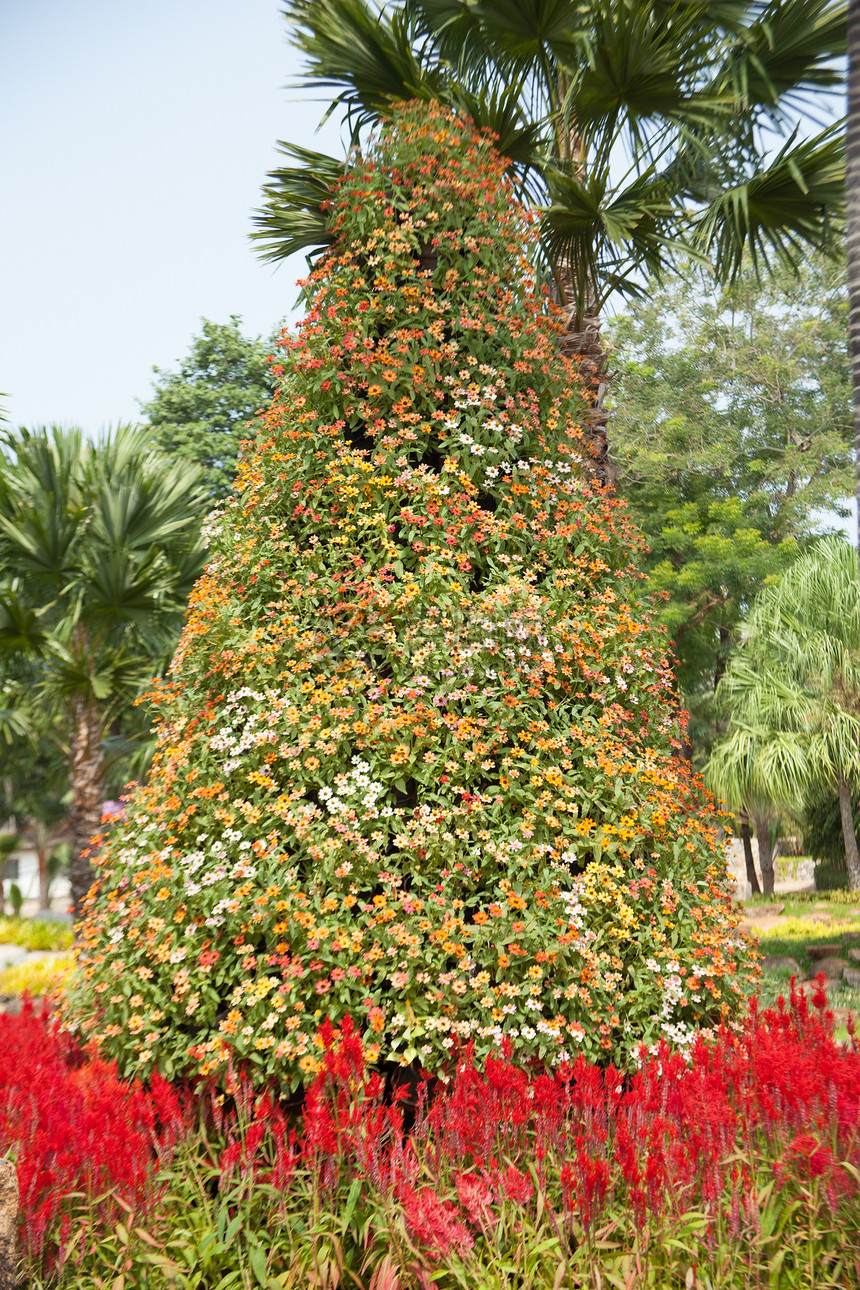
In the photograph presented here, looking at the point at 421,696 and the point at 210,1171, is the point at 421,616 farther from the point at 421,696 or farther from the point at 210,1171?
the point at 210,1171

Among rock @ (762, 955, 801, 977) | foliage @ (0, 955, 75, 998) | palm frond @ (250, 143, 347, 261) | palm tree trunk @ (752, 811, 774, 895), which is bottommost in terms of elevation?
palm tree trunk @ (752, 811, 774, 895)

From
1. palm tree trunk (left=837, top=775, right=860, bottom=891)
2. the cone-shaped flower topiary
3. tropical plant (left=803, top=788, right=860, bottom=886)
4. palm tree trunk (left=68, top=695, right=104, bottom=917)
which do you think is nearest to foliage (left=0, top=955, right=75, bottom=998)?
palm tree trunk (left=68, top=695, right=104, bottom=917)

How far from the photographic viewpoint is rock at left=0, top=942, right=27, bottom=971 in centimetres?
1034

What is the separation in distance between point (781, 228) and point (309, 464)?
16.1 feet

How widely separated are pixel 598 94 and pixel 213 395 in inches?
519

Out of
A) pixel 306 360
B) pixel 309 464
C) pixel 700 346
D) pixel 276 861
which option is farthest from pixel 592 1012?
pixel 700 346

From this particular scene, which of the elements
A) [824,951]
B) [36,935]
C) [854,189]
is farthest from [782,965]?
[36,935]

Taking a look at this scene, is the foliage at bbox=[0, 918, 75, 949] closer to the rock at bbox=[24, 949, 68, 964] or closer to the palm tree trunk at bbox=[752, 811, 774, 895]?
the rock at bbox=[24, 949, 68, 964]

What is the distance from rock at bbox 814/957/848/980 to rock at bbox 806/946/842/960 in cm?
10

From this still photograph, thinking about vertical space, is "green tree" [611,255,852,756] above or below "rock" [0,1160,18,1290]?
above

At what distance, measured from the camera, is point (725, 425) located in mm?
20984

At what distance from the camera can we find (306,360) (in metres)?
4.25

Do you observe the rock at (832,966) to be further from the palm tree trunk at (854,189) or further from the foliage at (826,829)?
the palm tree trunk at (854,189)

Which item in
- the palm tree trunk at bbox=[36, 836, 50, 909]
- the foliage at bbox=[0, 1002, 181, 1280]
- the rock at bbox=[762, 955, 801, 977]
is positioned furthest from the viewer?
the palm tree trunk at bbox=[36, 836, 50, 909]
